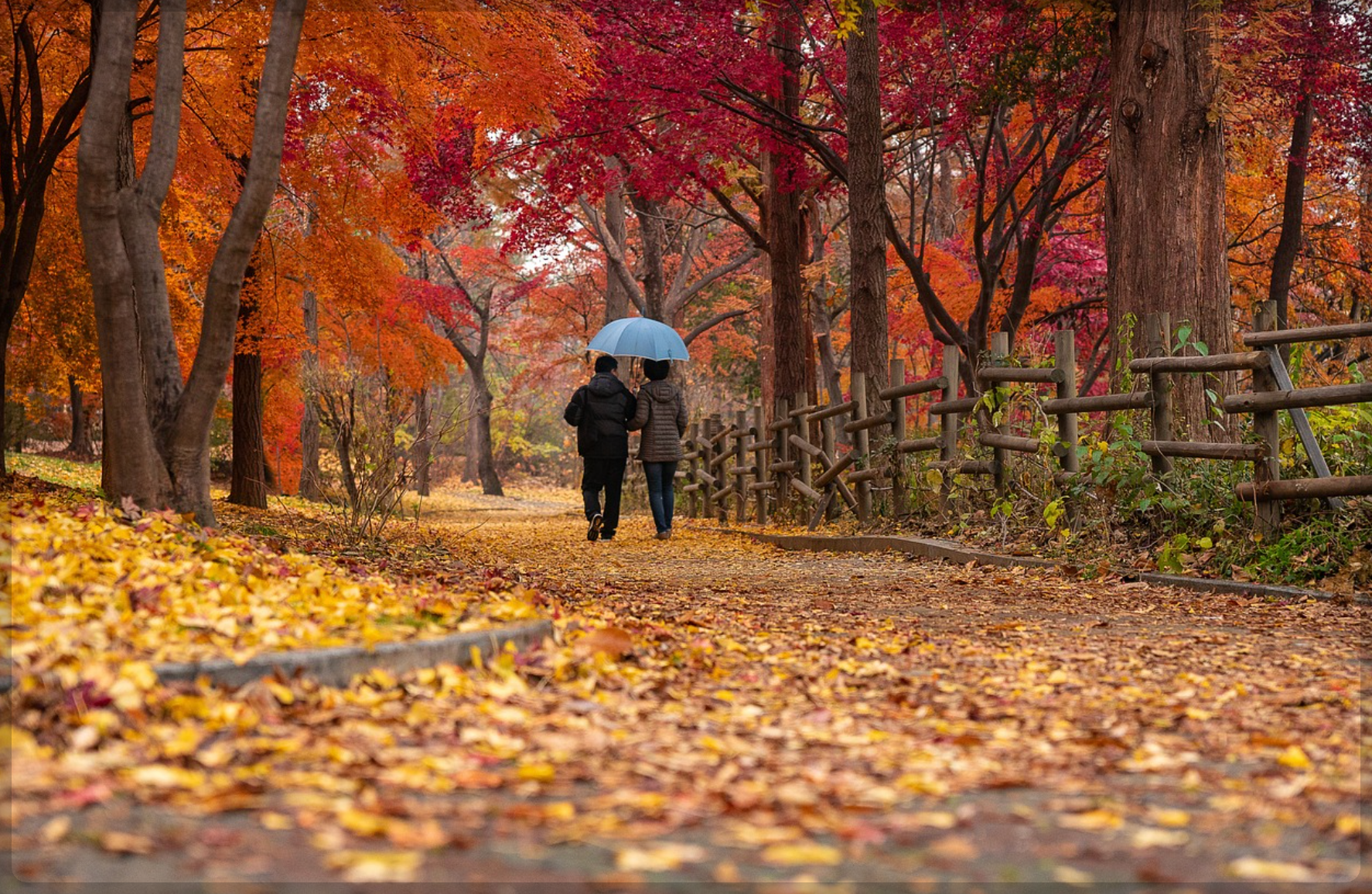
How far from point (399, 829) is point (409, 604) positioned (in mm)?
2140

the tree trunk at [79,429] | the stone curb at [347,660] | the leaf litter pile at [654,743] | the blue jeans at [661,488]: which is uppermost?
the tree trunk at [79,429]

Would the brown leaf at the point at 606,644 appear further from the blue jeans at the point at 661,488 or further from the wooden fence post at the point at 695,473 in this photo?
the wooden fence post at the point at 695,473

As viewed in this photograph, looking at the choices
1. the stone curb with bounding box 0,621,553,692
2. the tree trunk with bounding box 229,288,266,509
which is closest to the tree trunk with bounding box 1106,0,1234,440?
the stone curb with bounding box 0,621,553,692

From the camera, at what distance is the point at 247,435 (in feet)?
47.4

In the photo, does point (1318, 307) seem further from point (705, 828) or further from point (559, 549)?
point (705, 828)

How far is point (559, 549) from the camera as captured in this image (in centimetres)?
1003

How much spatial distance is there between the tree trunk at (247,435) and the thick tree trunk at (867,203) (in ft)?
23.4

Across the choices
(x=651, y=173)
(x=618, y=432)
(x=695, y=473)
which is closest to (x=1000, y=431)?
(x=618, y=432)

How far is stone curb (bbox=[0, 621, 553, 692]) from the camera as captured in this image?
9.70 feet

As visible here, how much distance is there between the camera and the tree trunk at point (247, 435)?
46.1ft

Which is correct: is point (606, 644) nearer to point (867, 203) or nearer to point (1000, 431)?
point (1000, 431)

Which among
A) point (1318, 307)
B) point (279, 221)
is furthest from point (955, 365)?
point (1318, 307)

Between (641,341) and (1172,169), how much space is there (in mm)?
5200

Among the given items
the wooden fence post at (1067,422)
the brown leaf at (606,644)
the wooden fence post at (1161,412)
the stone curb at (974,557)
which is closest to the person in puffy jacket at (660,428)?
the stone curb at (974,557)
